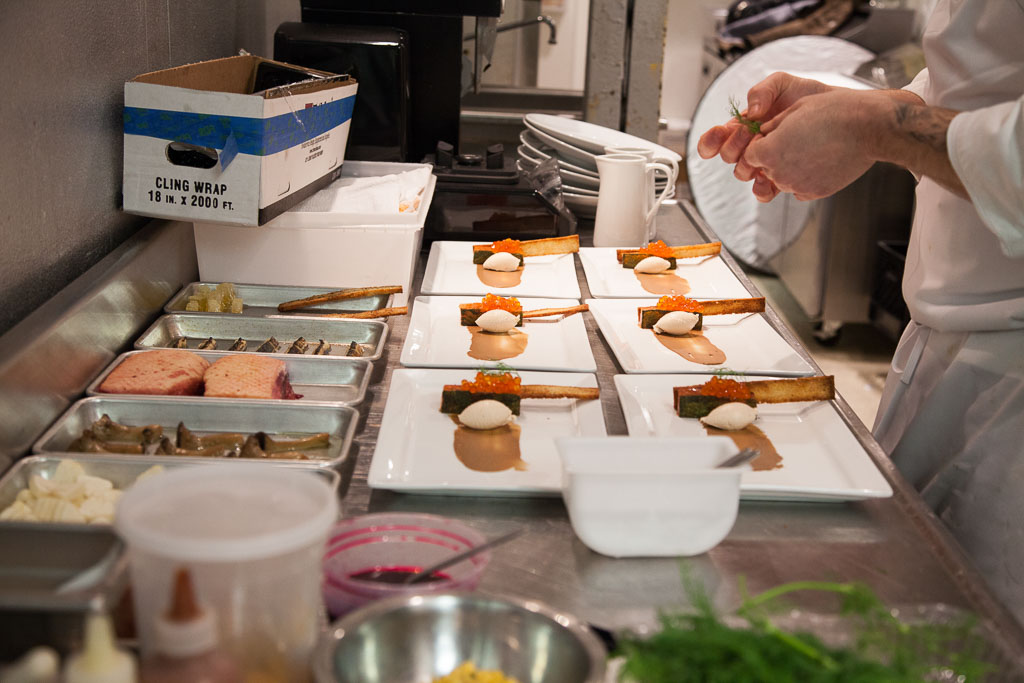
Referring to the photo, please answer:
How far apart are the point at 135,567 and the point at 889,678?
556mm

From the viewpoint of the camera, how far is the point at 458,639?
78cm

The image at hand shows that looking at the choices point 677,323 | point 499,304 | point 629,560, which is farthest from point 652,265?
point 629,560

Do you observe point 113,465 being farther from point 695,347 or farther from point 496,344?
point 695,347

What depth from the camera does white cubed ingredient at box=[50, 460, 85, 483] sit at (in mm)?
1036

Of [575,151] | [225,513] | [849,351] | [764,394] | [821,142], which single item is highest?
→ [821,142]

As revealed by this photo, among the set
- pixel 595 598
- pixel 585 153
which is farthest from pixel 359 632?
pixel 585 153

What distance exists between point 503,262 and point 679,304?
0.42 meters

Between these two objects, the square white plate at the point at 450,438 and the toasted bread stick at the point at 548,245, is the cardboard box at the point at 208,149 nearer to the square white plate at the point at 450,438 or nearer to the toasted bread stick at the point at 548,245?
the square white plate at the point at 450,438

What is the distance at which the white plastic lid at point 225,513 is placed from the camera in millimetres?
654

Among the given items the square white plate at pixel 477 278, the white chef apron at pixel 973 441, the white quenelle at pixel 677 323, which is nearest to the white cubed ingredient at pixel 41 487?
the square white plate at pixel 477 278

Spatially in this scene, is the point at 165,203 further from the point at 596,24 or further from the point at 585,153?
the point at 596,24

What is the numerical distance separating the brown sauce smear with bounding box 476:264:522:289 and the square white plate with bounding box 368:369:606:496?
0.48 m

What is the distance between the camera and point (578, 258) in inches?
85.2

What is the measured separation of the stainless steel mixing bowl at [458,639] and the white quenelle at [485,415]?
481mm
